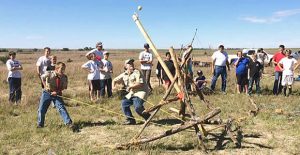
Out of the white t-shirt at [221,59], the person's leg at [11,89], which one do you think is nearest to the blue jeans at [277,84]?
the white t-shirt at [221,59]

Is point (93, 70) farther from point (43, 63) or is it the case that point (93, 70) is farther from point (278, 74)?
point (278, 74)

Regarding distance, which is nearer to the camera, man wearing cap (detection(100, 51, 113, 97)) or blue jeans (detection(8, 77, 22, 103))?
blue jeans (detection(8, 77, 22, 103))

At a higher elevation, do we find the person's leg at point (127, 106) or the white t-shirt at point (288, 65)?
the white t-shirt at point (288, 65)

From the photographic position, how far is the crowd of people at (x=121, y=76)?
8.93 m

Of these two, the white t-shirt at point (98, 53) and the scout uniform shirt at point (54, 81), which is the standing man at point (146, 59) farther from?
the scout uniform shirt at point (54, 81)

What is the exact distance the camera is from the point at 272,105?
1177 centimetres

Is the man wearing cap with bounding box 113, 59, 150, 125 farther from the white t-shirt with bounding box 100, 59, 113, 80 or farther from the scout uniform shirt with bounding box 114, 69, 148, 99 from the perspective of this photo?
the white t-shirt with bounding box 100, 59, 113, 80

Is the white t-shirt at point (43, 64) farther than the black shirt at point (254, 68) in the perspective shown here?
No

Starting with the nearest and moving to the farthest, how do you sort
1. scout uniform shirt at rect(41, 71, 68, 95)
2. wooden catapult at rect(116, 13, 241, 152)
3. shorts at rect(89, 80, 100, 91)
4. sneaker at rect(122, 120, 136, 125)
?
wooden catapult at rect(116, 13, 241, 152), scout uniform shirt at rect(41, 71, 68, 95), sneaker at rect(122, 120, 136, 125), shorts at rect(89, 80, 100, 91)

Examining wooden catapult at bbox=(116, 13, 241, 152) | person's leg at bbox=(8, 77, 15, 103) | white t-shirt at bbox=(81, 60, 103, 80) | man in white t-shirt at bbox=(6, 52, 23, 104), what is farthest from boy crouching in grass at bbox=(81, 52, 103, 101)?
wooden catapult at bbox=(116, 13, 241, 152)

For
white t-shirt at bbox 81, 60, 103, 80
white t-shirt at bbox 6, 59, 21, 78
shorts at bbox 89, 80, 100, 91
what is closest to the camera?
white t-shirt at bbox 6, 59, 21, 78

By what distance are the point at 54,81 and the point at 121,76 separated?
5.29 feet

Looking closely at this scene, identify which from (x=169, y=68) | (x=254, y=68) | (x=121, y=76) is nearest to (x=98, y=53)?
(x=169, y=68)

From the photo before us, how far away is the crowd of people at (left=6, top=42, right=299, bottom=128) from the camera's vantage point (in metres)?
8.93
